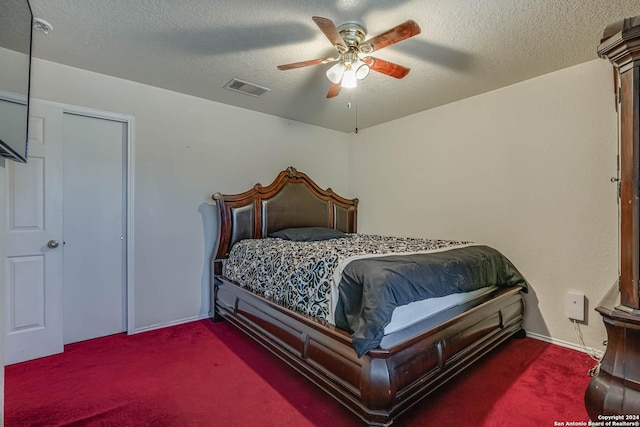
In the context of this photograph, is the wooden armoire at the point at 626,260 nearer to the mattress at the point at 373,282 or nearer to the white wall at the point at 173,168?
the mattress at the point at 373,282

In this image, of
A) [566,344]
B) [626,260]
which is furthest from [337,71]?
[566,344]

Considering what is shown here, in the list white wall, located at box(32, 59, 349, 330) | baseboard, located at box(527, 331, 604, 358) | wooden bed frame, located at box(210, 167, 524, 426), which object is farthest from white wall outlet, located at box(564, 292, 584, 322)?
white wall, located at box(32, 59, 349, 330)

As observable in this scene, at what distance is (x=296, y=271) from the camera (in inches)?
90.3

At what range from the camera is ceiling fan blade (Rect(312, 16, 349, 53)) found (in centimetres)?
171

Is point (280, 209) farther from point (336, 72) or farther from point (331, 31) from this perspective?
point (331, 31)

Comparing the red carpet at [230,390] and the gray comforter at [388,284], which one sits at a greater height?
the gray comforter at [388,284]

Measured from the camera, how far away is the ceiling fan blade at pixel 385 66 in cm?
212

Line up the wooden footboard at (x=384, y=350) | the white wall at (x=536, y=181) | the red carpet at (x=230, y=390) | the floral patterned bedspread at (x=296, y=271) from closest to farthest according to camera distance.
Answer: the wooden footboard at (x=384, y=350)
the red carpet at (x=230, y=390)
the floral patterned bedspread at (x=296, y=271)
the white wall at (x=536, y=181)

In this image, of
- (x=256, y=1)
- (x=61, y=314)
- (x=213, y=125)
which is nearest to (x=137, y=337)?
(x=61, y=314)

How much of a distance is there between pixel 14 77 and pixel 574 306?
13.5 ft

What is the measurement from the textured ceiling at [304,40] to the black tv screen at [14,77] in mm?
489

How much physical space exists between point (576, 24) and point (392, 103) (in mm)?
1729

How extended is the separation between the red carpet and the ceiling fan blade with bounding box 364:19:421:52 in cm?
224

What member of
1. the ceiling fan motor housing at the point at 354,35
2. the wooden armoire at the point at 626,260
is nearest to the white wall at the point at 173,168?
the ceiling fan motor housing at the point at 354,35
